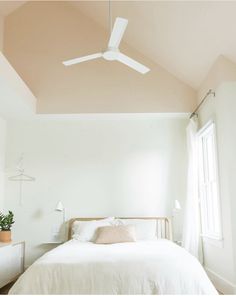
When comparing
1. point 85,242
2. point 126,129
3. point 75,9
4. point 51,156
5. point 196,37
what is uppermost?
point 75,9

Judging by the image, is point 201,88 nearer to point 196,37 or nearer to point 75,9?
point 196,37

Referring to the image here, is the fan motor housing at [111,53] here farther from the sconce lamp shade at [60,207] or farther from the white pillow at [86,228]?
A: the sconce lamp shade at [60,207]

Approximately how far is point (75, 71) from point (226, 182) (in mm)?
3224

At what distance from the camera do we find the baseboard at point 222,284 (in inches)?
152

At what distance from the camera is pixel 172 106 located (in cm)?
571

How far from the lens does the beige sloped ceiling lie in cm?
571

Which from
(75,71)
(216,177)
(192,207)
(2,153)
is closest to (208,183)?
(192,207)

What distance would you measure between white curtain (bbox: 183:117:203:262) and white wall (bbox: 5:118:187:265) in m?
0.37

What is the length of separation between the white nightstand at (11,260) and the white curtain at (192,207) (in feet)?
8.06

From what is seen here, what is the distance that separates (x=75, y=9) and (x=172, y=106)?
2.42 meters

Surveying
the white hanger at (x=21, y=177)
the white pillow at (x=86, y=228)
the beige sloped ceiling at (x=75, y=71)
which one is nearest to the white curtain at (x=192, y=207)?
the beige sloped ceiling at (x=75, y=71)

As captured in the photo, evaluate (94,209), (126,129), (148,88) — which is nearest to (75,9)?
(148,88)

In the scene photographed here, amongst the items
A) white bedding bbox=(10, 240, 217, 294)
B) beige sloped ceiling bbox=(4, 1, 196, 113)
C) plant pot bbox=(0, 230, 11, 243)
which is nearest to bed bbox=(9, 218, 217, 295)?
white bedding bbox=(10, 240, 217, 294)

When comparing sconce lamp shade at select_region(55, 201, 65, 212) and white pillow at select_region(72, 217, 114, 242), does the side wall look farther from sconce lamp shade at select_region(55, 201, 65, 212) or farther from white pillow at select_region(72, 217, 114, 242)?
sconce lamp shade at select_region(55, 201, 65, 212)
